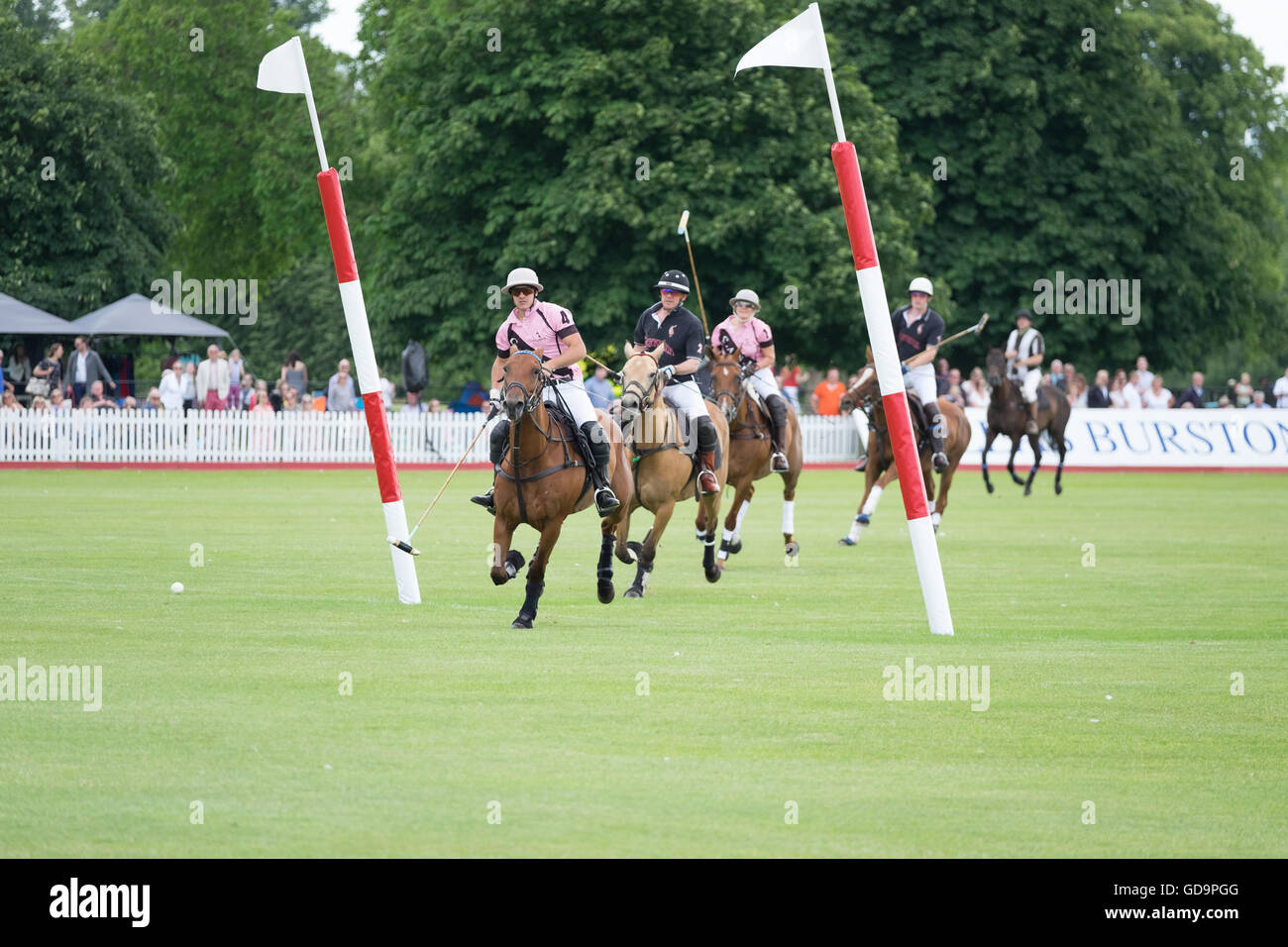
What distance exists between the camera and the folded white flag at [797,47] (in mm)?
13352

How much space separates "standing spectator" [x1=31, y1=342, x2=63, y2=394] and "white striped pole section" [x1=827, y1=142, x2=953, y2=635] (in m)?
28.8

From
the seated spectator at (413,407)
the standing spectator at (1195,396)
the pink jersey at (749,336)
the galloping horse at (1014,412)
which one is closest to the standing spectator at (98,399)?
the seated spectator at (413,407)

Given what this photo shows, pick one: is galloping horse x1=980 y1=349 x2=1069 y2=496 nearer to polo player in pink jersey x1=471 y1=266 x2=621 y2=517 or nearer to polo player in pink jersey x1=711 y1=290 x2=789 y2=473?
polo player in pink jersey x1=711 y1=290 x2=789 y2=473

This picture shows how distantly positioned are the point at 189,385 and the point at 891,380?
28.7m

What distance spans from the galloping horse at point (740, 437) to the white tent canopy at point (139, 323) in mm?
21624

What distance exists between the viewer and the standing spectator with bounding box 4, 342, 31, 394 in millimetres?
41375

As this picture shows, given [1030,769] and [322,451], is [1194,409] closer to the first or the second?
[322,451]

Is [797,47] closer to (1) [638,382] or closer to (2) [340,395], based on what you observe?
(1) [638,382]

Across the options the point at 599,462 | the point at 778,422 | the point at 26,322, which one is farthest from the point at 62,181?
the point at 599,462

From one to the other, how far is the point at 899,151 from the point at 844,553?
33039mm

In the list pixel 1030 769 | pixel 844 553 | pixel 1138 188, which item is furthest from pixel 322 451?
pixel 1030 769

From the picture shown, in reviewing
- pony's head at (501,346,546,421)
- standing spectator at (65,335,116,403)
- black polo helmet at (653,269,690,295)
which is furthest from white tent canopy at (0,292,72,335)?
pony's head at (501,346,546,421)

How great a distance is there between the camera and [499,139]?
4747 centimetres

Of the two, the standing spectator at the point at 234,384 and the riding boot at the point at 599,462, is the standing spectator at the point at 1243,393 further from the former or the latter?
the riding boot at the point at 599,462
